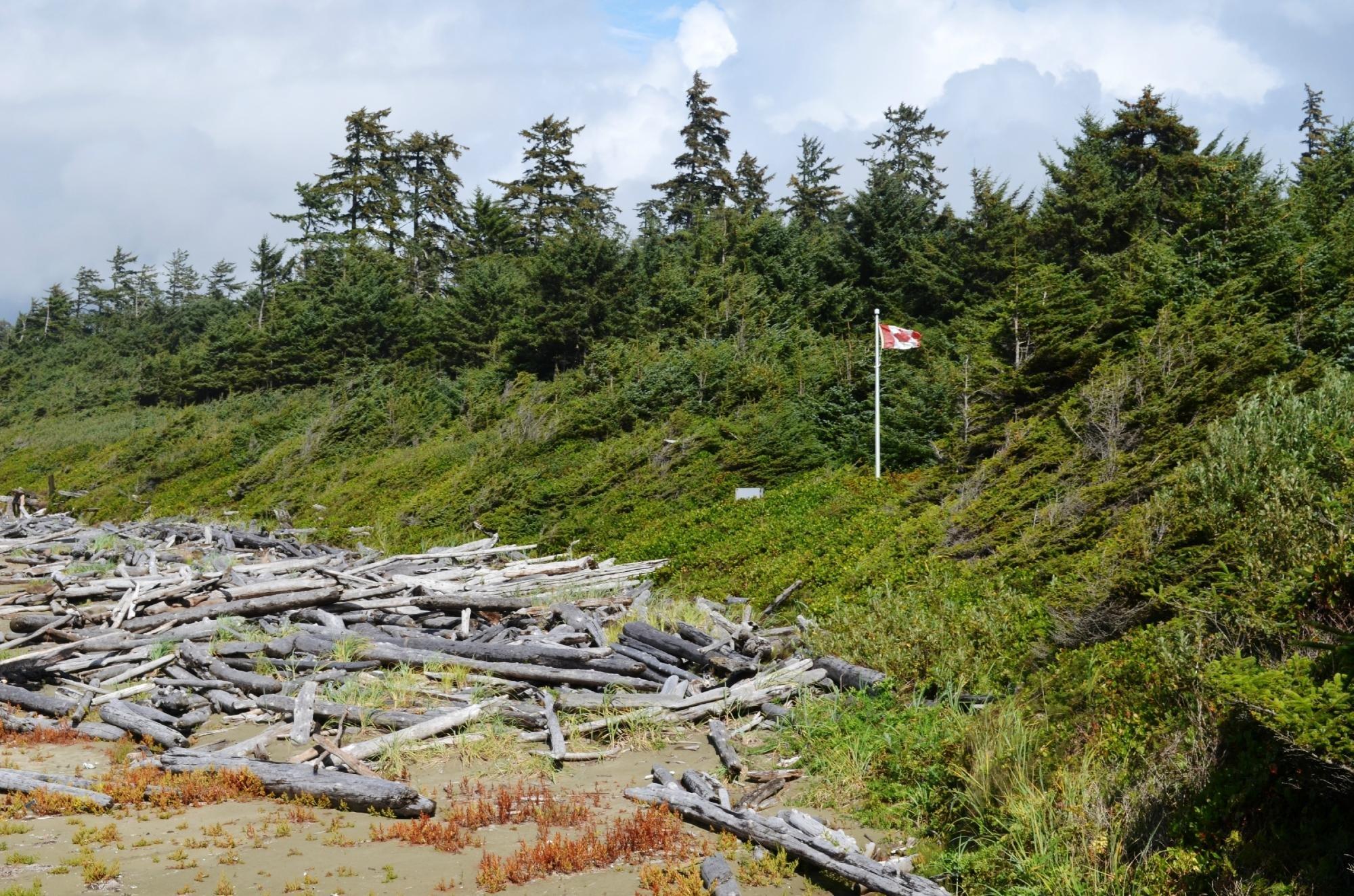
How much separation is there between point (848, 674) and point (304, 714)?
5.90m

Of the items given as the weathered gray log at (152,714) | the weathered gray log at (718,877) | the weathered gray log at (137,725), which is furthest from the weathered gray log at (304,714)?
the weathered gray log at (718,877)

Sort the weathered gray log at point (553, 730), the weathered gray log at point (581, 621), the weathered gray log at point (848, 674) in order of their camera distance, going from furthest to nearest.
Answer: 1. the weathered gray log at point (581, 621)
2. the weathered gray log at point (848, 674)
3. the weathered gray log at point (553, 730)

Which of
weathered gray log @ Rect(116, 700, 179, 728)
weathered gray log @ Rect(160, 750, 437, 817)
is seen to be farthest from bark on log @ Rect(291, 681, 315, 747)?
weathered gray log @ Rect(116, 700, 179, 728)

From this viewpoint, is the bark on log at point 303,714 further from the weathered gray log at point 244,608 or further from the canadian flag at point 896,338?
the canadian flag at point 896,338

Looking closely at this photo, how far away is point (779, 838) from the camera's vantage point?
6590 mm

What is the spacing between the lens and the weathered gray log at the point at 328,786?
7395 mm

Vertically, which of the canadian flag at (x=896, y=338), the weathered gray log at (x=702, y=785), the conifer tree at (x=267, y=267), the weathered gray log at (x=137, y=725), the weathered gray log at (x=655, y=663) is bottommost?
the weathered gray log at (x=702, y=785)

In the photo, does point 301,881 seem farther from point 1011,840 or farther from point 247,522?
point 247,522

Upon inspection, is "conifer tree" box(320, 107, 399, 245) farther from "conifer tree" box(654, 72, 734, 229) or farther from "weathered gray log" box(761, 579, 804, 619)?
"weathered gray log" box(761, 579, 804, 619)

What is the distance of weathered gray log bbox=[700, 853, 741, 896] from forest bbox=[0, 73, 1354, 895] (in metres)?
1.41

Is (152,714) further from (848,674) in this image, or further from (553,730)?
(848,674)

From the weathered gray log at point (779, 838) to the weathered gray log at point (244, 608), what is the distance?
8.12 meters

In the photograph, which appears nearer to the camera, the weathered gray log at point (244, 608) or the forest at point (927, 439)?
the forest at point (927, 439)

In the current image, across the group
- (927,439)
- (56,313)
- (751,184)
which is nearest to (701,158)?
(751,184)
